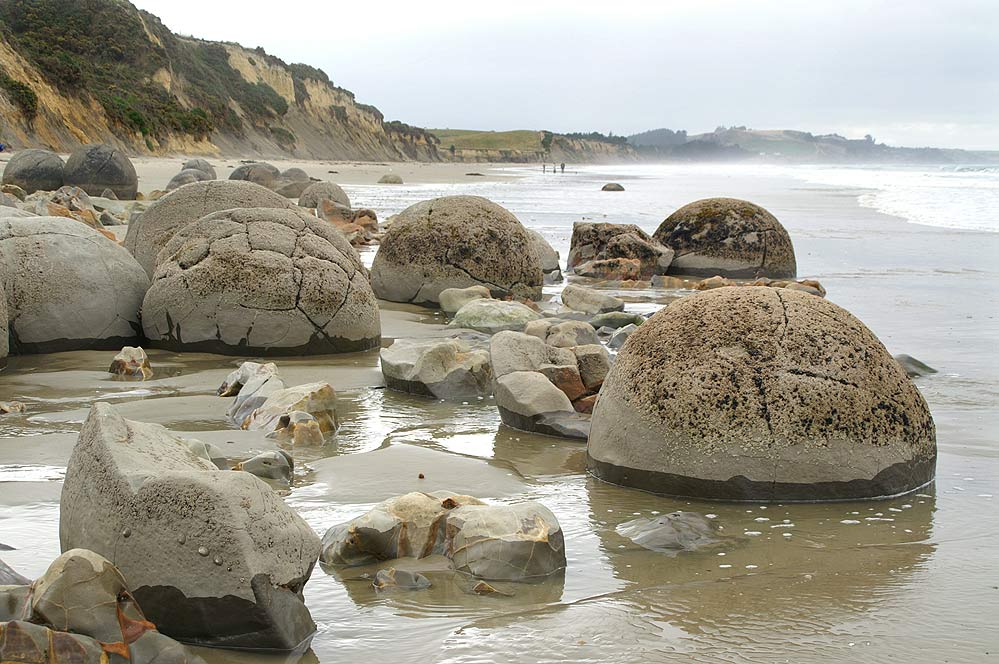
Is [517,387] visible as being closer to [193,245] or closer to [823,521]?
[823,521]

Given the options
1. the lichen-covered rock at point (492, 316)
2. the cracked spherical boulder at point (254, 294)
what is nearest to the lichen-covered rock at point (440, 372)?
the cracked spherical boulder at point (254, 294)

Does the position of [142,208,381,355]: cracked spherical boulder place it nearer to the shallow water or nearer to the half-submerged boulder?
the shallow water

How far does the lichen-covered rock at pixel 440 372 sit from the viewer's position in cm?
670

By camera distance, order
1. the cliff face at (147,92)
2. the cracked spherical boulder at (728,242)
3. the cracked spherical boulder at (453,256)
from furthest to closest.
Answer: the cliff face at (147,92)
the cracked spherical boulder at (728,242)
the cracked spherical boulder at (453,256)

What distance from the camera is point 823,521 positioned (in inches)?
171

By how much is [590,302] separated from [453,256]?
1.70 m

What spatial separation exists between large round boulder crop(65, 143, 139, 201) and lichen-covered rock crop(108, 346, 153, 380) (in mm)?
16591

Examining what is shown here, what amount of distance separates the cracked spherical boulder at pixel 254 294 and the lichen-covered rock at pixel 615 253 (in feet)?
19.8

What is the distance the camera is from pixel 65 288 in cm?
786

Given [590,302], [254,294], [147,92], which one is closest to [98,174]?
[590,302]

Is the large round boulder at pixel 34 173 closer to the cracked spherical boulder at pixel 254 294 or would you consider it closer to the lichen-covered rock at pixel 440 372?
the cracked spherical boulder at pixel 254 294

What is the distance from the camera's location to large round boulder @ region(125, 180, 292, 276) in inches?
368

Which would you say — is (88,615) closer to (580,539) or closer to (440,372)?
(580,539)

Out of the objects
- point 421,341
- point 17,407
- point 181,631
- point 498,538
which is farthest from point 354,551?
point 421,341
